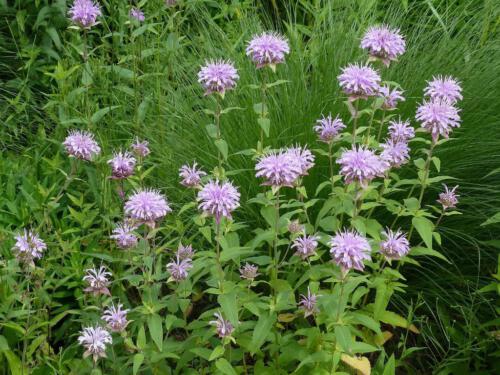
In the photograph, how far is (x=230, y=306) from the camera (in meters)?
1.87

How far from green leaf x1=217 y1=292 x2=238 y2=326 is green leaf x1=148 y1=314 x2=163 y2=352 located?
0.67 ft

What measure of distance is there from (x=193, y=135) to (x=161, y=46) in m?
0.80

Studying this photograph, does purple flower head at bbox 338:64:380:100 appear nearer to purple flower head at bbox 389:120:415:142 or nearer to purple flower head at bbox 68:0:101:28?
purple flower head at bbox 389:120:415:142

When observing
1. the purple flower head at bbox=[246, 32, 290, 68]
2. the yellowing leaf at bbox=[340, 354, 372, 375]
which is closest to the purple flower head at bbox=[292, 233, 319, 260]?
the yellowing leaf at bbox=[340, 354, 372, 375]

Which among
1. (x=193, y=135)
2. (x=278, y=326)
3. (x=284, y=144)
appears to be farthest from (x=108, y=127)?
(x=278, y=326)

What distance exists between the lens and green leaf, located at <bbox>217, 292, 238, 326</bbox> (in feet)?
6.03

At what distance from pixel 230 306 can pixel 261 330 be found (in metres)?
0.16

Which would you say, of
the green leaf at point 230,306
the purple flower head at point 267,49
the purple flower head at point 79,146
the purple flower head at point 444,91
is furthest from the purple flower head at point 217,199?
the purple flower head at point 444,91

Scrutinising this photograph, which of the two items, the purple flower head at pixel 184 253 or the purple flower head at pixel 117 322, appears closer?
the purple flower head at pixel 117 322

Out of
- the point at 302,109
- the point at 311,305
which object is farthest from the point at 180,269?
the point at 302,109

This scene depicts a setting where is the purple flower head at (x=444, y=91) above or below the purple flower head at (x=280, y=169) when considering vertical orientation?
above

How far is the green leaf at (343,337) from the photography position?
6.02 ft

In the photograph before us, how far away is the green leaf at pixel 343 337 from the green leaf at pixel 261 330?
21cm

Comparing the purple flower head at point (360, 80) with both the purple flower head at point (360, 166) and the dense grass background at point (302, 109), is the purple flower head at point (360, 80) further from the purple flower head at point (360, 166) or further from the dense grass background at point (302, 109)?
the dense grass background at point (302, 109)
